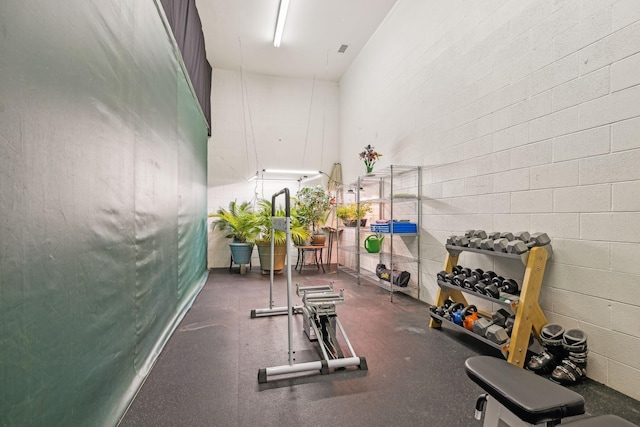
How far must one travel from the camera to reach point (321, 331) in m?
2.64

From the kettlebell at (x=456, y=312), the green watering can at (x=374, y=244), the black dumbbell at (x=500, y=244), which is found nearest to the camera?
the black dumbbell at (x=500, y=244)

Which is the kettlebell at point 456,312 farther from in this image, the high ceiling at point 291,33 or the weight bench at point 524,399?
the high ceiling at point 291,33

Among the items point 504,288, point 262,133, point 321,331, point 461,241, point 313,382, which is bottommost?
point 313,382

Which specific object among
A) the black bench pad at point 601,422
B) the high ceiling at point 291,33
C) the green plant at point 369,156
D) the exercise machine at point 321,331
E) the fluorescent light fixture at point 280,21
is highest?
the high ceiling at point 291,33

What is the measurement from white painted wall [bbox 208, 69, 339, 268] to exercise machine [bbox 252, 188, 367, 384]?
4.32 m

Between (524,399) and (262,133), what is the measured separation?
6.63 metres

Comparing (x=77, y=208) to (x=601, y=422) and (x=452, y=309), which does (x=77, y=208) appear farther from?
(x=452, y=309)

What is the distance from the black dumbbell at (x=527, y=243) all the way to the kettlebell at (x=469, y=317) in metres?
0.70

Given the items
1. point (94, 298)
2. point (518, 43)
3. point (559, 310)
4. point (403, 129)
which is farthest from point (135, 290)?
point (403, 129)

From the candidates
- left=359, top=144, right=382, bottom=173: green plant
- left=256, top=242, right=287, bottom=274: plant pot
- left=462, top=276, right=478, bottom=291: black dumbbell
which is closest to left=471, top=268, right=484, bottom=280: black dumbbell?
left=462, top=276, right=478, bottom=291: black dumbbell

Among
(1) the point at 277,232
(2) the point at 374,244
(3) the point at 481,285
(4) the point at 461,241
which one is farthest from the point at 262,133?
(3) the point at 481,285

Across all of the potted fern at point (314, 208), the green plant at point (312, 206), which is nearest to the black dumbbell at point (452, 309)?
the potted fern at point (314, 208)

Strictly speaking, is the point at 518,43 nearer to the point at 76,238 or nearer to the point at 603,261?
the point at 603,261

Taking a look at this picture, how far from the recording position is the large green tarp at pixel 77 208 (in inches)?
37.9
